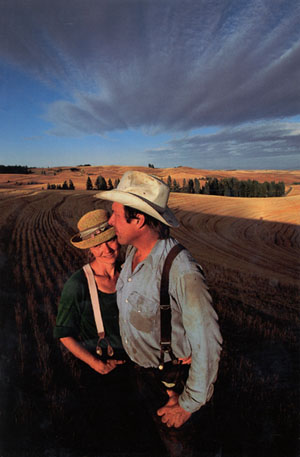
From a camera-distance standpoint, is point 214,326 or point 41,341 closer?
point 214,326

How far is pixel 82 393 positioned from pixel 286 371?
2.03 metres

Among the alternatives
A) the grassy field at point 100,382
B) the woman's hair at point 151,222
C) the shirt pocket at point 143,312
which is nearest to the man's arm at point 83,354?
the grassy field at point 100,382

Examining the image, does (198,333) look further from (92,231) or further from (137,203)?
(92,231)

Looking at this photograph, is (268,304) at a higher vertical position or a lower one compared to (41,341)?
lower

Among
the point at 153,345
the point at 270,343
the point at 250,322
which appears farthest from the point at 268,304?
the point at 153,345

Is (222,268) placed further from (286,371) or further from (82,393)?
(82,393)

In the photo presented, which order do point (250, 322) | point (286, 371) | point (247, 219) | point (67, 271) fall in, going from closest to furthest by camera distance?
point (286, 371), point (250, 322), point (67, 271), point (247, 219)

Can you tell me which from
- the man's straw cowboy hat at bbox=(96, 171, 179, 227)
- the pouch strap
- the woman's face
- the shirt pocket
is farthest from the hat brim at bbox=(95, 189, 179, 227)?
the pouch strap

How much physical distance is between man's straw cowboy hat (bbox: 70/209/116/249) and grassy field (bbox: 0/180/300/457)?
118 centimetres

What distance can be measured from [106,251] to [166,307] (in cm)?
85

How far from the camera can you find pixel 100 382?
1970mm

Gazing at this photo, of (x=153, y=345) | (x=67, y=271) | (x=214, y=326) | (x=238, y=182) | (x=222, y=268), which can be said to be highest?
(x=238, y=182)

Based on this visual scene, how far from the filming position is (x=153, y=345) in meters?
1.55

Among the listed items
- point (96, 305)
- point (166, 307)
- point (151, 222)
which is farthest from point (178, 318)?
point (96, 305)
